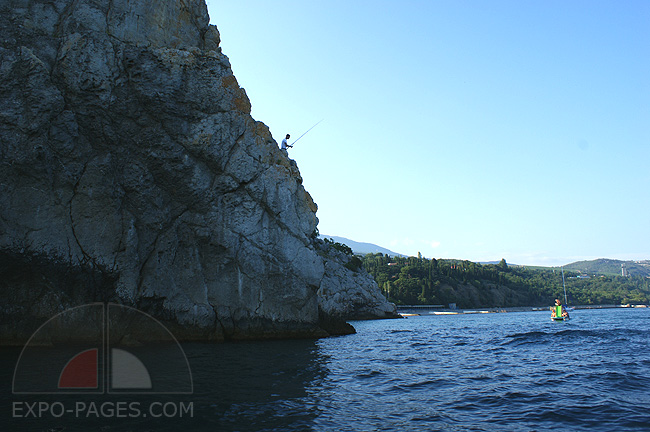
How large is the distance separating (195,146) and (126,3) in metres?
10.4

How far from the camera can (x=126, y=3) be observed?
1052 inches

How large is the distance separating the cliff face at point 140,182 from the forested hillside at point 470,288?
94.3 m

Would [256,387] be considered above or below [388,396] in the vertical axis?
above

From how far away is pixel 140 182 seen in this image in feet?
86.1

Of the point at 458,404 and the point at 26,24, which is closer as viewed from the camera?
the point at 458,404

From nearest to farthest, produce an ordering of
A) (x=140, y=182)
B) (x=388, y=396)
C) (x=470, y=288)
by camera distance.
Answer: (x=388, y=396) → (x=140, y=182) → (x=470, y=288)

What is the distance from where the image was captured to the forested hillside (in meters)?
125

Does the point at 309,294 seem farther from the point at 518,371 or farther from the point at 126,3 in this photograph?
the point at 126,3

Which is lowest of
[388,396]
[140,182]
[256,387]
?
[388,396]

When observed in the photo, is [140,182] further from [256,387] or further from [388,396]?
[388,396]

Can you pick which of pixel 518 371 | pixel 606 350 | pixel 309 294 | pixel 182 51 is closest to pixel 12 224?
pixel 182 51

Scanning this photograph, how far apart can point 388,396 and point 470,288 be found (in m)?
Answer: 141

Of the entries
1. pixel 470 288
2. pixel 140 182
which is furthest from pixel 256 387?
pixel 470 288

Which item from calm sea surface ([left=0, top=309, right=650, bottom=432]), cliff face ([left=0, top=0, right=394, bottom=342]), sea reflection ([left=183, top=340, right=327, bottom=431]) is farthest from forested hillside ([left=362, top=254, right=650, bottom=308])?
sea reflection ([left=183, top=340, right=327, bottom=431])
